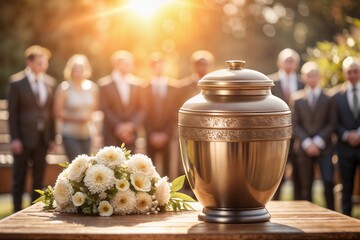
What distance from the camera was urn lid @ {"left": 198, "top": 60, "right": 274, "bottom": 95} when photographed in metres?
5.09

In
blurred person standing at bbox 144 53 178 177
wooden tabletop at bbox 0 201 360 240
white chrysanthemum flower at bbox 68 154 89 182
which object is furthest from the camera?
blurred person standing at bbox 144 53 178 177

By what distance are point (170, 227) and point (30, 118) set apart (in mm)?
6559

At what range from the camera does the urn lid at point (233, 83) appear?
5.09 m

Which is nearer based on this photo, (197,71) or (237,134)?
(237,134)

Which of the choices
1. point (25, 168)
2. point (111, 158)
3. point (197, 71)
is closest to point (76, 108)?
point (25, 168)

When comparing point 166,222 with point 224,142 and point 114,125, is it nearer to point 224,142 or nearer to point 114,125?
point 224,142

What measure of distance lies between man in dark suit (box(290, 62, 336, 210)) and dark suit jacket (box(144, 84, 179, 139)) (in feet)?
6.32

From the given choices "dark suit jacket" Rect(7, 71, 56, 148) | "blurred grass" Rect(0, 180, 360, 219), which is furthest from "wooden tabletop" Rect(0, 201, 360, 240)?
"blurred grass" Rect(0, 180, 360, 219)

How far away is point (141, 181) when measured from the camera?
18.4 feet

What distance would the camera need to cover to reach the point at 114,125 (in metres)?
11.8

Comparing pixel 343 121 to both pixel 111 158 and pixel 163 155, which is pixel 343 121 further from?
pixel 111 158

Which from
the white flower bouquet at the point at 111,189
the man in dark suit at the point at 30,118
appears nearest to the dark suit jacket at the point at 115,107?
the man in dark suit at the point at 30,118

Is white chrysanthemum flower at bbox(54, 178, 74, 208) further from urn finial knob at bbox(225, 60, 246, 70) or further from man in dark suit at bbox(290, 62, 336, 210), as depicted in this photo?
man in dark suit at bbox(290, 62, 336, 210)

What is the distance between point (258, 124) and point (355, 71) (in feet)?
17.9
